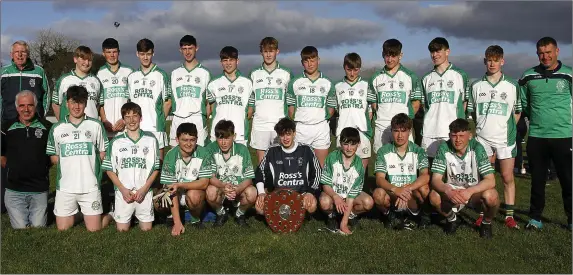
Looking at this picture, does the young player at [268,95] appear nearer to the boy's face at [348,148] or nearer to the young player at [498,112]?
the boy's face at [348,148]

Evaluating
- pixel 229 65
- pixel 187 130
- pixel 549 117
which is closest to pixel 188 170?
pixel 187 130

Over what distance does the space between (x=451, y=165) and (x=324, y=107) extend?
1770 millimetres

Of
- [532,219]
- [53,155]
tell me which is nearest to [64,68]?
[53,155]

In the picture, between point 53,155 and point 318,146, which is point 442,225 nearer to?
point 318,146

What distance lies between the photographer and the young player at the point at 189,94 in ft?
21.6

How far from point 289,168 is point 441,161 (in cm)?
167

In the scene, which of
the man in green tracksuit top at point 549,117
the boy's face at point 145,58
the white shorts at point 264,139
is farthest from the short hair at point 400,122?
the boy's face at point 145,58

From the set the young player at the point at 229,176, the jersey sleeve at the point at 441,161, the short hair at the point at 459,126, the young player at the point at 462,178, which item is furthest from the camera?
the young player at the point at 229,176

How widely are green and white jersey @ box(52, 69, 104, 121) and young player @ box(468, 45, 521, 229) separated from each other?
471 centimetres

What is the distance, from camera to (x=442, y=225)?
19.0 ft

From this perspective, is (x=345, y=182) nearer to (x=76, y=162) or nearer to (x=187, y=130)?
(x=187, y=130)

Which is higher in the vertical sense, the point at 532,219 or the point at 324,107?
the point at 324,107

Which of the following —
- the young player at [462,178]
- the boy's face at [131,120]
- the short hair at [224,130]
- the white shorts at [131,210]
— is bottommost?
the white shorts at [131,210]

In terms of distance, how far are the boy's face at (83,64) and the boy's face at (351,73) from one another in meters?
3.30
